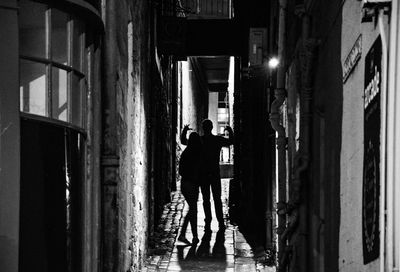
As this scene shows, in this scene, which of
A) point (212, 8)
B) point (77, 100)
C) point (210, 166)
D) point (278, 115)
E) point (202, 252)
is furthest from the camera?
point (212, 8)

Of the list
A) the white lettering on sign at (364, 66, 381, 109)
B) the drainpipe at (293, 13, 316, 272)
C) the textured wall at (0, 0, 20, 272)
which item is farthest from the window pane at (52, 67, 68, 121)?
the drainpipe at (293, 13, 316, 272)

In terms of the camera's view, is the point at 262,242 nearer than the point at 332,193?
No

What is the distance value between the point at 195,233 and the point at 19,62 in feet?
29.4

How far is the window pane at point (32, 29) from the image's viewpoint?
18.6 feet

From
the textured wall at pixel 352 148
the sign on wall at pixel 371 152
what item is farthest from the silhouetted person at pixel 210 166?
the sign on wall at pixel 371 152

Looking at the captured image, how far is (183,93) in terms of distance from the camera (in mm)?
26906

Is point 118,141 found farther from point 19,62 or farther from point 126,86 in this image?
point 19,62

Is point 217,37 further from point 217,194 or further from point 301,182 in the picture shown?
point 301,182

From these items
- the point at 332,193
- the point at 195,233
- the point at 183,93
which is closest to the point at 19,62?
the point at 332,193

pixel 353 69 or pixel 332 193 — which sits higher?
pixel 353 69

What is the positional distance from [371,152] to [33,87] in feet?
8.60

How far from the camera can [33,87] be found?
5703 mm

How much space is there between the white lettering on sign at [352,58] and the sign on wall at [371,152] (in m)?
0.35

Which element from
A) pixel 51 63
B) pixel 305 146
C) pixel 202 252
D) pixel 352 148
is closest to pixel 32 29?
pixel 51 63
